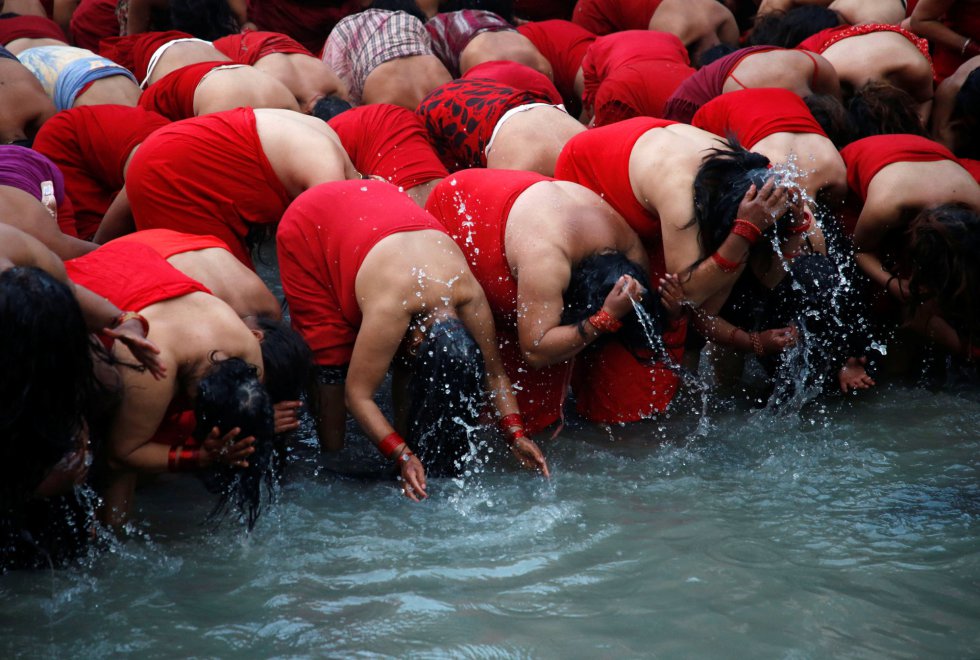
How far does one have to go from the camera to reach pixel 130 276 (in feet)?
10.4

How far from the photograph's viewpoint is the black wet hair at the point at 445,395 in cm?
338

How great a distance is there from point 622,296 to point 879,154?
145 cm

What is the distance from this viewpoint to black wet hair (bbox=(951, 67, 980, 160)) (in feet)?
15.6

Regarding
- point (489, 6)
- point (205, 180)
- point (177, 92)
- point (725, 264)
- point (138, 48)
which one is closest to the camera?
point (725, 264)

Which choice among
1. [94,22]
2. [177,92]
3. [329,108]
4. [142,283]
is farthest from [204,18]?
[142,283]

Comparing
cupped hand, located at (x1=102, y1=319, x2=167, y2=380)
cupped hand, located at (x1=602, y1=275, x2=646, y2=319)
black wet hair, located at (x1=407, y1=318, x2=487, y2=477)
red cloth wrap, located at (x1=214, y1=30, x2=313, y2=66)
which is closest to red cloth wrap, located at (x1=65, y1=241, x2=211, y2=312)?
cupped hand, located at (x1=102, y1=319, x2=167, y2=380)

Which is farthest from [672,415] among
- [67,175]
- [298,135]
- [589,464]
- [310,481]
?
[67,175]

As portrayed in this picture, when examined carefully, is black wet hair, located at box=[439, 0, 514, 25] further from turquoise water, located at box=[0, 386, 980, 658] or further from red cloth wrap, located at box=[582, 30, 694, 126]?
turquoise water, located at box=[0, 386, 980, 658]

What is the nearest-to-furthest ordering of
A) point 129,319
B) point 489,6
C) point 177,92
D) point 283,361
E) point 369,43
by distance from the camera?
1. point 129,319
2. point 283,361
3. point 177,92
4. point 369,43
5. point 489,6

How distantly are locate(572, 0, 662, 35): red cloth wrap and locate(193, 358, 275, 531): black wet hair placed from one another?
400 centimetres

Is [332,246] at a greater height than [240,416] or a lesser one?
greater

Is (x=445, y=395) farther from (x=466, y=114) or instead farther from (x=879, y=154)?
(x=879, y=154)

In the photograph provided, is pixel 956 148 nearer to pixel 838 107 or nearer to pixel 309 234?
pixel 838 107

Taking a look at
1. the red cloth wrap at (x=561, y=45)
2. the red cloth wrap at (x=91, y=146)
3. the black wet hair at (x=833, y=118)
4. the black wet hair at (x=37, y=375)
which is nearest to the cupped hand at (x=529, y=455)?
the black wet hair at (x=37, y=375)
